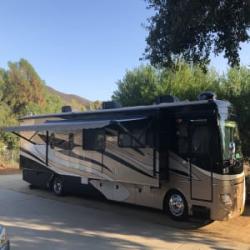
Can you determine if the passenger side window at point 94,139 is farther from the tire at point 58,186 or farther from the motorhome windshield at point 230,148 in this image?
the motorhome windshield at point 230,148

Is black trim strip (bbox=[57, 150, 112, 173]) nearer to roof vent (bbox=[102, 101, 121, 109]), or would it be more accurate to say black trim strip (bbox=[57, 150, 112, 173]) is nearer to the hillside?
roof vent (bbox=[102, 101, 121, 109])

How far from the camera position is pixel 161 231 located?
10594mm

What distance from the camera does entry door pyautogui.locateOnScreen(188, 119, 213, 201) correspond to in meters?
10.9

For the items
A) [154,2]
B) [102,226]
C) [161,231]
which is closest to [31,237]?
[102,226]

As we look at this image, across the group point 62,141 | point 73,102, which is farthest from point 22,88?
point 62,141

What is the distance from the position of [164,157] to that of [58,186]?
205 inches

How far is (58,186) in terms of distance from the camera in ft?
51.8

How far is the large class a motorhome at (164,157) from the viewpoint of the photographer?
10914mm

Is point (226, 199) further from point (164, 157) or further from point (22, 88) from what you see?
point (22, 88)

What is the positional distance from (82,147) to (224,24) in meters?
6.43

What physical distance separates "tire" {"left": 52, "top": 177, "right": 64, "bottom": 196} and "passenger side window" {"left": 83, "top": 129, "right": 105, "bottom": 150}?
1996 millimetres

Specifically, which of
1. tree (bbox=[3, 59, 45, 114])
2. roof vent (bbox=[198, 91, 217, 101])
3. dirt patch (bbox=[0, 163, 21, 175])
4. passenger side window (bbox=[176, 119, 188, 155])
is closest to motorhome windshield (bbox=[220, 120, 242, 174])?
roof vent (bbox=[198, 91, 217, 101])

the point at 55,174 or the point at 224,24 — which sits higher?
the point at 224,24

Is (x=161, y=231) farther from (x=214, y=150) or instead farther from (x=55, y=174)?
(x=55, y=174)
